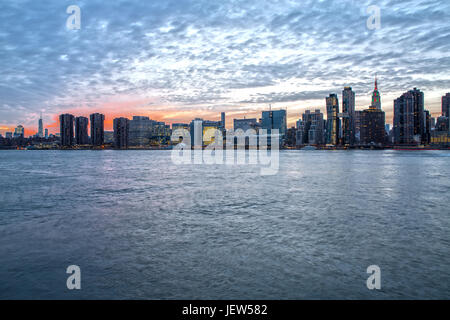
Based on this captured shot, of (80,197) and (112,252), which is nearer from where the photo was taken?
(112,252)

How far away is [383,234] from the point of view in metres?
12.6
